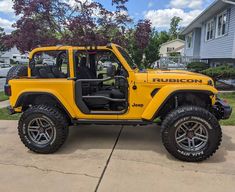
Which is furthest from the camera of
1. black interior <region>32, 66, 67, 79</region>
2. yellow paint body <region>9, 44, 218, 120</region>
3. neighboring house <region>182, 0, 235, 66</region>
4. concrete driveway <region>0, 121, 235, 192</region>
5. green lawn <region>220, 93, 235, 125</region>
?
neighboring house <region>182, 0, 235, 66</region>

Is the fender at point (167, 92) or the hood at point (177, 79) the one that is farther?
the hood at point (177, 79)

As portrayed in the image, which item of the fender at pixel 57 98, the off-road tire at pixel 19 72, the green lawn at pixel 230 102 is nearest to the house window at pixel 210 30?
the green lawn at pixel 230 102

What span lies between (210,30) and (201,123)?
15575mm

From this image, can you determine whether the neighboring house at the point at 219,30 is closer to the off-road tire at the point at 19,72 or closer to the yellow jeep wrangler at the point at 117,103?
the yellow jeep wrangler at the point at 117,103

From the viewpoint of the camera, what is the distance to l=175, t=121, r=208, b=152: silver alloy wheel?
407 cm

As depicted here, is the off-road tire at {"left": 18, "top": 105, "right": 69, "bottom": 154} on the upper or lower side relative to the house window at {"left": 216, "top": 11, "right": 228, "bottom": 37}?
lower

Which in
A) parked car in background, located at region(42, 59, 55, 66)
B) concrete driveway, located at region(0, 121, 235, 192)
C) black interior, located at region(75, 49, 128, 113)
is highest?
parked car in background, located at region(42, 59, 55, 66)

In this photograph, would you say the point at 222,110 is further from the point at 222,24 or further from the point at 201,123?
the point at 222,24

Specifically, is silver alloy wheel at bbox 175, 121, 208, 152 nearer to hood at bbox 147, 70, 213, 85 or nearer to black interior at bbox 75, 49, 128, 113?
hood at bbox 147, 70, 213, 85

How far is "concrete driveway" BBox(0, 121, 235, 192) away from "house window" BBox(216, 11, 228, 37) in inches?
424

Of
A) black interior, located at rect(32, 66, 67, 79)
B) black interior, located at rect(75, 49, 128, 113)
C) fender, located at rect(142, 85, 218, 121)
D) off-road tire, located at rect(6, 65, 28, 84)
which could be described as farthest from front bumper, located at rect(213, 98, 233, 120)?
off-road tire, located at rect(6, 65, 28, 84)

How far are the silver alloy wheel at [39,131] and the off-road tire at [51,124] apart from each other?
0.17 feet

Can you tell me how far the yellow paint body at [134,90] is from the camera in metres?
4.14

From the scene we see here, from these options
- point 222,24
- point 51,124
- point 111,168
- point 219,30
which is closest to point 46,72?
point 51,124
